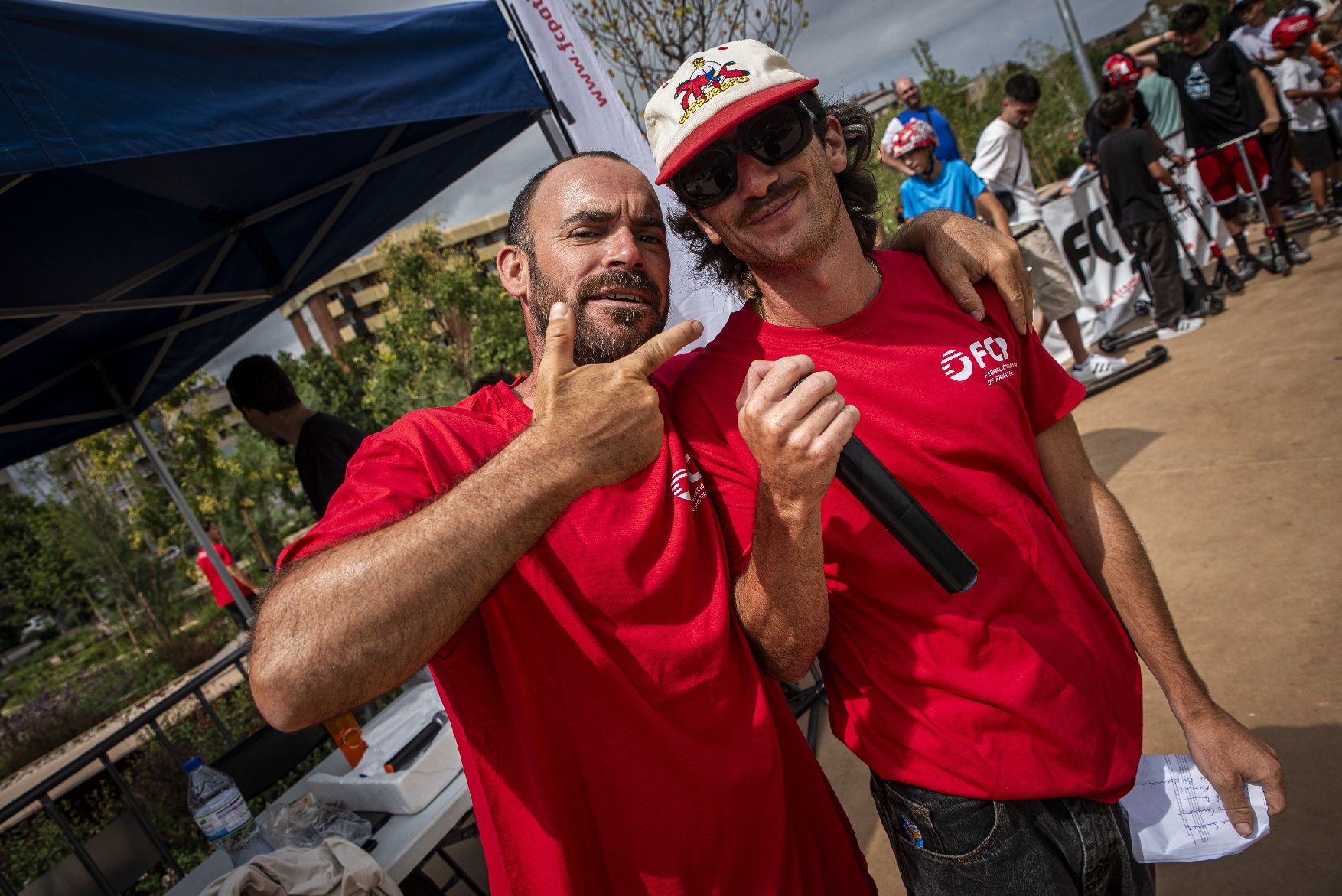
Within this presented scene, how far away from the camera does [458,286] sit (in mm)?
25141

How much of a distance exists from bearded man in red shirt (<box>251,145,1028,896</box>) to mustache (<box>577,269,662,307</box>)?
111 millimetres

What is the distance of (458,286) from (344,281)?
40.0 metres

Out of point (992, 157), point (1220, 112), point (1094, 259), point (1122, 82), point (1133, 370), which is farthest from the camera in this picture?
point (1220, 112)

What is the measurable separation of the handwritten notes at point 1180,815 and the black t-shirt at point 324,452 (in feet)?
13.0

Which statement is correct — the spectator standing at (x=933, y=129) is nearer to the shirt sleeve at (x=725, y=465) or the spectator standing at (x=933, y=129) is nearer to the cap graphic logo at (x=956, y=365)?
the cap graphic logo at (x=956, y=365)

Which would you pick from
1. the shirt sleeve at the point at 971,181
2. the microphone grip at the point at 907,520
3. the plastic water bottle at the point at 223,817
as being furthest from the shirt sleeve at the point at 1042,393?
the shirt sleeve at the point at 971,181

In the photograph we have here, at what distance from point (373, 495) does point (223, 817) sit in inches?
79.9

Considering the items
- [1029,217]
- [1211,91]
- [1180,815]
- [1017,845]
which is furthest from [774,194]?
[1211,91]

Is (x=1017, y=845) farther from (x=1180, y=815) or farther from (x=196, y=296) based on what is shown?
(x=196, y=296)

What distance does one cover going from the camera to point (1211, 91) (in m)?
7.45

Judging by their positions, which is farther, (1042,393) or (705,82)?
(1042,393)

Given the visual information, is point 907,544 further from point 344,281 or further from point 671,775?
point 344,281

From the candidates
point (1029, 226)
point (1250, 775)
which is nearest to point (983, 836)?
point (1250, 775)

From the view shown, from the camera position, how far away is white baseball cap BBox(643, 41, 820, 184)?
1.38m
